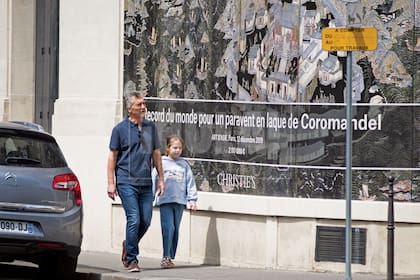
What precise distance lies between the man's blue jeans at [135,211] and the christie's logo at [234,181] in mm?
1151

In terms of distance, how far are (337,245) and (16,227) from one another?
146 inches

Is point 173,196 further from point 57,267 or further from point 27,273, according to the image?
point 27,273

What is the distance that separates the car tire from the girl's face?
6.63ft

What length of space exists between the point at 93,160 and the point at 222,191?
7.68 ft

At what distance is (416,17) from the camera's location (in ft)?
43.8

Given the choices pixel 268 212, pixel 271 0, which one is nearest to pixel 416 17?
pixel 271 0

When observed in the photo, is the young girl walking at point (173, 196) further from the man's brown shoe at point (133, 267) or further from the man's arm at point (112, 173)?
the man's arm at point (112, 173)

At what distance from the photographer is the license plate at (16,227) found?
12.2 meters

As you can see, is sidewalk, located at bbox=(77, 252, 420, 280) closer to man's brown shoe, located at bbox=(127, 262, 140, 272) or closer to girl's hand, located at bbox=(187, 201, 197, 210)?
man's brown shoe, located at bbox=(127, 262, 140, 272)

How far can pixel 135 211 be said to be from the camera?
13.6 metres

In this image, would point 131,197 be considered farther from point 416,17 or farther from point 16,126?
point 416,17

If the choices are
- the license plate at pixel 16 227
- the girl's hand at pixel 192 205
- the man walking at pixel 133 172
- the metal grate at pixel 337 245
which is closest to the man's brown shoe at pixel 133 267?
the man walking at pixel 133 172

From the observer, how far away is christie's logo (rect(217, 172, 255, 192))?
1430 cm

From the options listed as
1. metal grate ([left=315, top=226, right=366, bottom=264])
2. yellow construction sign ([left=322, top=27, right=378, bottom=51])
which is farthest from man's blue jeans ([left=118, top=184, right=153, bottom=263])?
yellow construction sign ([left=322, top=27, right=378, bottom=51])
